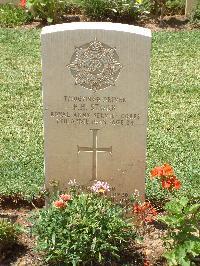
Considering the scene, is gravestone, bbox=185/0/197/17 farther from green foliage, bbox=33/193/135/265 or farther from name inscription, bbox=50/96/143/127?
green foliage, bbox=33/193/135/265

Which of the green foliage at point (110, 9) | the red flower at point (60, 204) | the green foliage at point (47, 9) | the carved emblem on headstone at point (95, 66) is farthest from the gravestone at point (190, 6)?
the red flower at point (60, 204)

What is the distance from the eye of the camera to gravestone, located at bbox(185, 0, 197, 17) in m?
Result: 10.9

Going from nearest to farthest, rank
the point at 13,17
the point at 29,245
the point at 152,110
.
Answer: the point at 29,245, the point at 152,110, the point at 13,17

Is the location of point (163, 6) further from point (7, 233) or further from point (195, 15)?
point (7, 233)

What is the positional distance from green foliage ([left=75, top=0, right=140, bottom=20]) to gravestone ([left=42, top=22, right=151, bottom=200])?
5760mm

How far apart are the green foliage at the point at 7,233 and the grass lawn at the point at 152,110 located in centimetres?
66

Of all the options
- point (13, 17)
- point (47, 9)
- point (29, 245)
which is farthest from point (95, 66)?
point (13, 17)

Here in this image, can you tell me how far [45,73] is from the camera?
15.8 feet

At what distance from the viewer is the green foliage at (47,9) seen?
10516 mm

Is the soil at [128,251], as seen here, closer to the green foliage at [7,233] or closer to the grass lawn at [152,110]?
the green foliage at [7,233]

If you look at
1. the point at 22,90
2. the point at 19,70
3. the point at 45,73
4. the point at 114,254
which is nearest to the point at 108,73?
the point at 45,73

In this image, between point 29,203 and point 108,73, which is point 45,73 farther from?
point 29,203

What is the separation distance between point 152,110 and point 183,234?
3190 mm

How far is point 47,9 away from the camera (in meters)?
10.6
